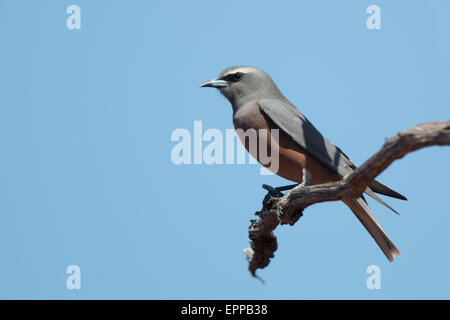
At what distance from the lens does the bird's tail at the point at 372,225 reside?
7.84 meters

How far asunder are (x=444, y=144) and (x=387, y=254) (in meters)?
3.53

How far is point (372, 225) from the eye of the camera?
8023mm

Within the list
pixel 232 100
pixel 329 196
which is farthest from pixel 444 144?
pixel 232 100

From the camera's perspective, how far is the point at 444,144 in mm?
4777

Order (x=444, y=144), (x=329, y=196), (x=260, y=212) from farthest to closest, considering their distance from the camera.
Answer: (x=260, y=212) < (x=329, y=196) < (x=444, y=144)

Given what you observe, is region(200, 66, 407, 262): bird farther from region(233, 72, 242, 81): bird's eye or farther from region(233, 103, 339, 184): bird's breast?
region(233, 72, 242, 81): bird's eye

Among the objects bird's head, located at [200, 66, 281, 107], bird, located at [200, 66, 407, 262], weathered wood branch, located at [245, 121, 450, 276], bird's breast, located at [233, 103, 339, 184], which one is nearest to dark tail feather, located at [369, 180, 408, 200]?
bird, located at [200, 66, 407, 262]

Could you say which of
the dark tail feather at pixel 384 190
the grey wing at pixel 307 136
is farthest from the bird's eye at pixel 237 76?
the dark tail feather at pixel 384 190

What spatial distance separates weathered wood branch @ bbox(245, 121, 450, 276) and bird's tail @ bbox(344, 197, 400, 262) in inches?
46.7

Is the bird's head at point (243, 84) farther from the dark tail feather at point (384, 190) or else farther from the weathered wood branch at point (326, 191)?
the dark tail feather at point (384, 190)

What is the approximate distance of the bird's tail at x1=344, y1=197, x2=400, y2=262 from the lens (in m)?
7.84

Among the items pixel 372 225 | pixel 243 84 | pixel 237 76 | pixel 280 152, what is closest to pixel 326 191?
pixel 280 152

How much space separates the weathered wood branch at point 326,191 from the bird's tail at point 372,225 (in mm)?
1186
